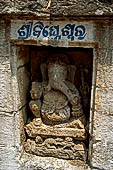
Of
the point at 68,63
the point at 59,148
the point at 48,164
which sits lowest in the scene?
the point at 48,164

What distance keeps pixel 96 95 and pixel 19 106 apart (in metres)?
0.85

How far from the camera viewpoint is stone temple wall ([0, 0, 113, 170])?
186cm

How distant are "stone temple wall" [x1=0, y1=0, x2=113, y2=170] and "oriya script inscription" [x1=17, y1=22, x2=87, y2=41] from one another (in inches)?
2.1

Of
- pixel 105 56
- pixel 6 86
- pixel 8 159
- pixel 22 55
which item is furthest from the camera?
pixel 8 159

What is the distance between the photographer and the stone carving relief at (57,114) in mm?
2379

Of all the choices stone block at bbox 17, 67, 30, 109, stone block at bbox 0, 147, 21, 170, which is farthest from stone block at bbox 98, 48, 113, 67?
stone block at bbox 0, 147, 21, 170

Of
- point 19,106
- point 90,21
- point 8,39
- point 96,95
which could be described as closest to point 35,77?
point 19,106

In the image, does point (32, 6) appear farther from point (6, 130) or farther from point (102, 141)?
point (102, 141)

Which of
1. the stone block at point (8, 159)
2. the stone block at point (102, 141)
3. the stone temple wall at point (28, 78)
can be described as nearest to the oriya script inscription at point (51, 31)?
the stone temple wall at point (28, 78)

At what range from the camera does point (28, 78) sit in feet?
8.61

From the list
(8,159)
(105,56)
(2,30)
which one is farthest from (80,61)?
(8,159)

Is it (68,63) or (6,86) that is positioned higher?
(68,63)

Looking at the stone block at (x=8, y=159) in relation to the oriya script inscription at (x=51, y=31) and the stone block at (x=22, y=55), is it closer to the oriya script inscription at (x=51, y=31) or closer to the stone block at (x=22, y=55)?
the stone block at (x=22, y=55)

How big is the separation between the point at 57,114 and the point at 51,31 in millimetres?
911
